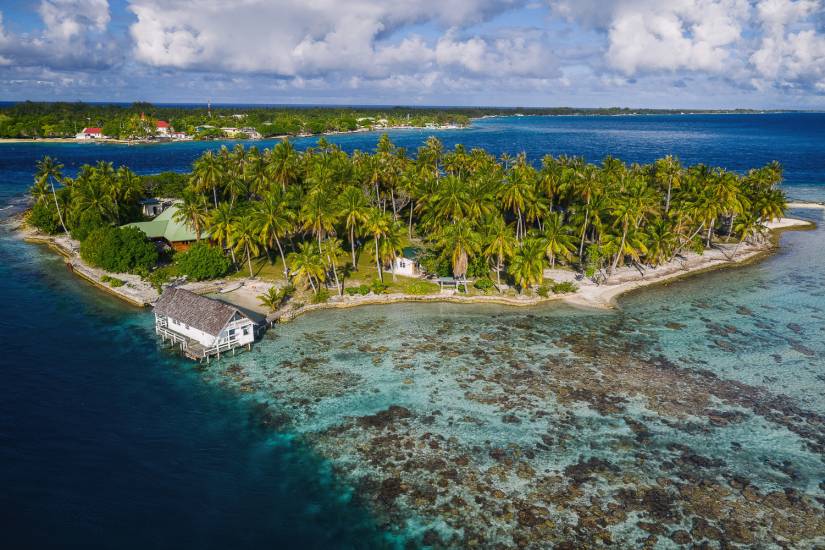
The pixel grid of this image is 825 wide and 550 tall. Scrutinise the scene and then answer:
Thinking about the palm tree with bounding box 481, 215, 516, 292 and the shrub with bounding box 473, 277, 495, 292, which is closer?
the palm tree with bounding box 481, 215, 516, 292

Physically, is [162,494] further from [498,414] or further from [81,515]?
[498,414]

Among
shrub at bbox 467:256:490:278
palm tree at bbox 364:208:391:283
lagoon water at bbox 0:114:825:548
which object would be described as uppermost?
palm tree at bbox 364:208:391:283

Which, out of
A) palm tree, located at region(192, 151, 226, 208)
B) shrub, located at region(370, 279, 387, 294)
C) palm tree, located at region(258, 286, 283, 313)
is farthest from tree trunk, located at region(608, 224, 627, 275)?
palm tree, located at region(192, 151, 226, 208)

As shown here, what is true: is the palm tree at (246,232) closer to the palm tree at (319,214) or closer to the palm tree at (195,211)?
the palm tree at (319,214)

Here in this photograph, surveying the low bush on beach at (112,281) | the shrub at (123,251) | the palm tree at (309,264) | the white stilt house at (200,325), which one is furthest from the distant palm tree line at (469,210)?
the low bush on beach at (112,281)

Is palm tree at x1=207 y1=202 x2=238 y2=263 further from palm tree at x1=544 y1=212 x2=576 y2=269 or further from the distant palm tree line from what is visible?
palm tree at x1=544 y1=212 x2=576 y2=269

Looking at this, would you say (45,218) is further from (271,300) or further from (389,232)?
(389,232)

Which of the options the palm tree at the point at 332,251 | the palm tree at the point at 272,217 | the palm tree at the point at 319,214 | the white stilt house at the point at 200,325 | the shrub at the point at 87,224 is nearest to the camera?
the white stilt house at the point at 200,325
